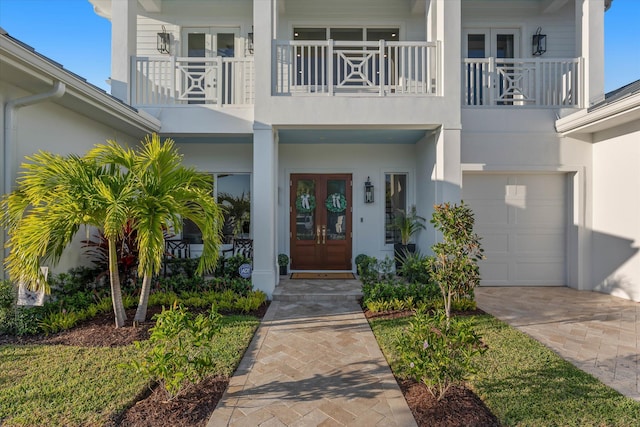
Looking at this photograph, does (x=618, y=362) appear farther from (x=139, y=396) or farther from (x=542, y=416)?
(x=139, y=396)

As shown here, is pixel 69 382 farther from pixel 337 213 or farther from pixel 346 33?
pixel 346 33

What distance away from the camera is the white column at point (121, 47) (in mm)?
6727

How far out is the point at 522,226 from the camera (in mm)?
7520

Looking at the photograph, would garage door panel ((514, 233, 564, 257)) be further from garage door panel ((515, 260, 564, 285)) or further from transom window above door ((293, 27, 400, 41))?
transom window above door ((293, 27, 400, 41))

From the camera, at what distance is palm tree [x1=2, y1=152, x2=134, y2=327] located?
386 centimetres

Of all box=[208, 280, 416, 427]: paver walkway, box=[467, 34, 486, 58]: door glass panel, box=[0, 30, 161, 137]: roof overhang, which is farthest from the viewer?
box=[467, 34, 486, 58]: door glass panel

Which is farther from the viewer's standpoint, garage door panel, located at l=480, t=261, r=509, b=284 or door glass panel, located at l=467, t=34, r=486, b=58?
door glass panel, located at l=467, t=34, r=486, b=58

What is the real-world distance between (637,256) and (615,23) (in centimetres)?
784

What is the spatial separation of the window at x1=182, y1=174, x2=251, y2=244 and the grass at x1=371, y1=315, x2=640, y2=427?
5016 mm

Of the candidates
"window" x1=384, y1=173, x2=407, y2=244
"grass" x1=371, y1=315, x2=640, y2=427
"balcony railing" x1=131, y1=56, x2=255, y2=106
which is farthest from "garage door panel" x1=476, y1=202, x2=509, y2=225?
"balcony railing" x1=131, y1=56, x2=255, y2=106

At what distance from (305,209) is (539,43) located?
23.3ft

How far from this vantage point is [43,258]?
4.09 metres

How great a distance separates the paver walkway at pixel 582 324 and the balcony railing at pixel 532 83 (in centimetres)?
395

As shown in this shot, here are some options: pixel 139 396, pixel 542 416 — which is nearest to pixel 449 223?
pixel 542 416
